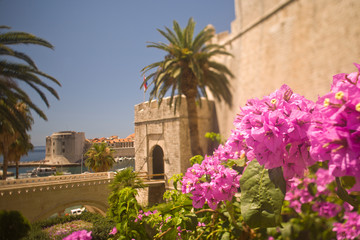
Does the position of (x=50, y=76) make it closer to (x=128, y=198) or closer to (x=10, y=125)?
(x=10, y=125)

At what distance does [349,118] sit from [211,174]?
81 cm

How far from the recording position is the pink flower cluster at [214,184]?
3.50ft

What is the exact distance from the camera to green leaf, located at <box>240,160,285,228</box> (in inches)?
24.4

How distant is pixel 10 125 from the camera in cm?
330

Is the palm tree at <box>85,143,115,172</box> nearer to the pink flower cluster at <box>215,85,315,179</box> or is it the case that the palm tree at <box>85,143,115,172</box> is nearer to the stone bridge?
the stone bridge

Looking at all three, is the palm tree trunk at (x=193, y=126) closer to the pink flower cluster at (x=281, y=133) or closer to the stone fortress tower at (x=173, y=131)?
the stone fortress tower at (x=173, y=131)

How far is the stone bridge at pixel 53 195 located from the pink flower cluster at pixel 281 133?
7.17 ft

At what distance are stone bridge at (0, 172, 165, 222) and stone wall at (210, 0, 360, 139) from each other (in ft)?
15.7

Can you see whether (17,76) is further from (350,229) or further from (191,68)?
(191,68)

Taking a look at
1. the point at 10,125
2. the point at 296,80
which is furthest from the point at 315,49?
the point at 10,125

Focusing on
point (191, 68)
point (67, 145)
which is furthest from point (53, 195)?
point (191, 68)

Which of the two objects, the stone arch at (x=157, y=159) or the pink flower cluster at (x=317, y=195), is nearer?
the pink flower cluster at (x=317, y=195)

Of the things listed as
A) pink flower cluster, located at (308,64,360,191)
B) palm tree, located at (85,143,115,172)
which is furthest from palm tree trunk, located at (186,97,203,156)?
pink flower cluster, located at (308,64,360,191)

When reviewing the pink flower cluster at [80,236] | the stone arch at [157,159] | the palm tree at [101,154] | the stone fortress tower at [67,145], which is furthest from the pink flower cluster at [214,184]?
the stone arch at [157,159]
